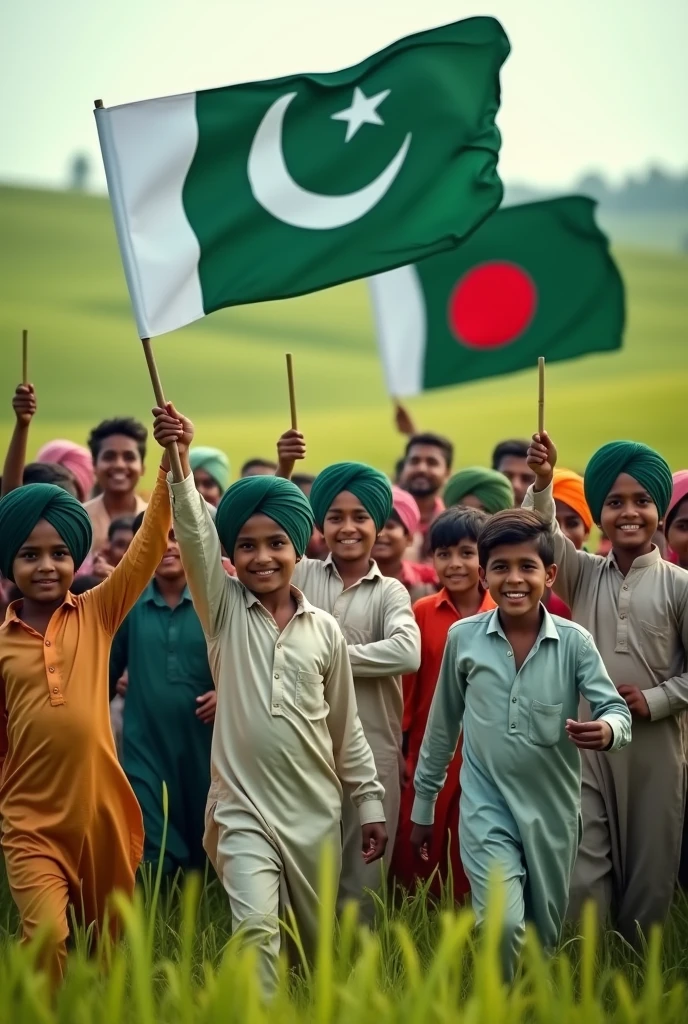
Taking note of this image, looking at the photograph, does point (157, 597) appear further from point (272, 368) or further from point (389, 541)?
point (272, 368)

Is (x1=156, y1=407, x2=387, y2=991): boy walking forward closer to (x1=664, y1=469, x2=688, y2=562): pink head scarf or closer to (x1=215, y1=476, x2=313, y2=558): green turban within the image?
(x1=215, y1=476, x2=313, y2=558): green turban

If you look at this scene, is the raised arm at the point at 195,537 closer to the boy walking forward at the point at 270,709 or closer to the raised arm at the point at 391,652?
the boy walking forward at the point at 270,709

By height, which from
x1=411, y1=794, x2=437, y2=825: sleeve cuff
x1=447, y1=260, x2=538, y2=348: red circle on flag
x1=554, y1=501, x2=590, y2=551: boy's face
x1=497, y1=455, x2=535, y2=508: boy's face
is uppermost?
x1=447, y1=260, x2=538, y2=348: red circle on flag

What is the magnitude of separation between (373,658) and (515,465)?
2.92 meters

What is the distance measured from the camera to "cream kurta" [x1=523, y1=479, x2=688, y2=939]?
5.93 meters

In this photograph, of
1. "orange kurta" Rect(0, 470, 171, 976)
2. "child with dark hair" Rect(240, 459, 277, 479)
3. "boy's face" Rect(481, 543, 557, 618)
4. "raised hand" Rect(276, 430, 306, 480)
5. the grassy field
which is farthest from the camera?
the grassy field

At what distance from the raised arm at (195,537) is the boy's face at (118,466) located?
283 cm

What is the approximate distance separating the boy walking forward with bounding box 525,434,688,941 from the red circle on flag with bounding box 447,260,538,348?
4.78m

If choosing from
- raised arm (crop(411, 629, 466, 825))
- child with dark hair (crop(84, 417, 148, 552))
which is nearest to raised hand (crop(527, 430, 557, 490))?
Result: raised arm (crop(411, 629, 466, 825))

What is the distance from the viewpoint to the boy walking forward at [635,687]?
19.4ft

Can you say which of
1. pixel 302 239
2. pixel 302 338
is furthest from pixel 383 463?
pixel 302 239

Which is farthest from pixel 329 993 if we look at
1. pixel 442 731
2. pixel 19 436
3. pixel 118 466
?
pixel 118 466

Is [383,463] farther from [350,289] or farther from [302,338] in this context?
[350,289]

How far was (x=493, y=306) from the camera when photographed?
35.8ft
